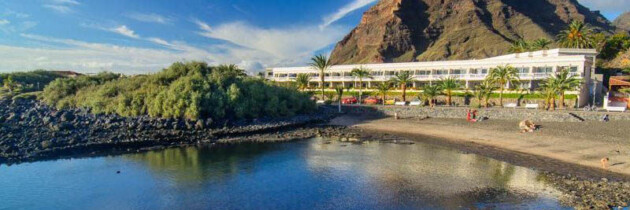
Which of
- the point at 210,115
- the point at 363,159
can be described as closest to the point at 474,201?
the point at 363,159

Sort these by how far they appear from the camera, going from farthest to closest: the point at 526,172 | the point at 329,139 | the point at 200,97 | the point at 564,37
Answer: the point at 564,37 → the point at 200,97 → the point at 329,139 → the point at 526,172

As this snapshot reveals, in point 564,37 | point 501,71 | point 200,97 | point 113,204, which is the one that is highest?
point 564,37

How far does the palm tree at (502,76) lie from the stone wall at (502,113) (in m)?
8.69

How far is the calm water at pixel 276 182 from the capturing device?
66.1 feet

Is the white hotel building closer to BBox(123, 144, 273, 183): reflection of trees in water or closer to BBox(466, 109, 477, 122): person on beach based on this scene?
BBox(466, 109, 477, 122): person on beach

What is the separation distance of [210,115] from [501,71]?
42.5 meters

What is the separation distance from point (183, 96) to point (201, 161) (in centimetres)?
1768

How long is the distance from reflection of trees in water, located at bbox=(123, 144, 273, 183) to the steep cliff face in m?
128

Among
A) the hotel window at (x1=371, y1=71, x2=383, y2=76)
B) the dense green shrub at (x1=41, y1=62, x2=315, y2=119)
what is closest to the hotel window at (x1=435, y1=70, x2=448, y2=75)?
the hotel window at (x1=371, y1=71, x2=383, y2=76)

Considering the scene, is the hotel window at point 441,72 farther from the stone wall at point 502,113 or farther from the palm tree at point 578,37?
the palm tree at point 578,37

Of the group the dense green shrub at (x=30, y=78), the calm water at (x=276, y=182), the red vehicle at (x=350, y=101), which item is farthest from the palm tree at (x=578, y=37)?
the dense green shrub at (x=30, y=78)

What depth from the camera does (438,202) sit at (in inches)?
779

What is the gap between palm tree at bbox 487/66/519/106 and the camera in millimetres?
55328

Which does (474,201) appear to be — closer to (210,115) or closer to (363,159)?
(363,159)
